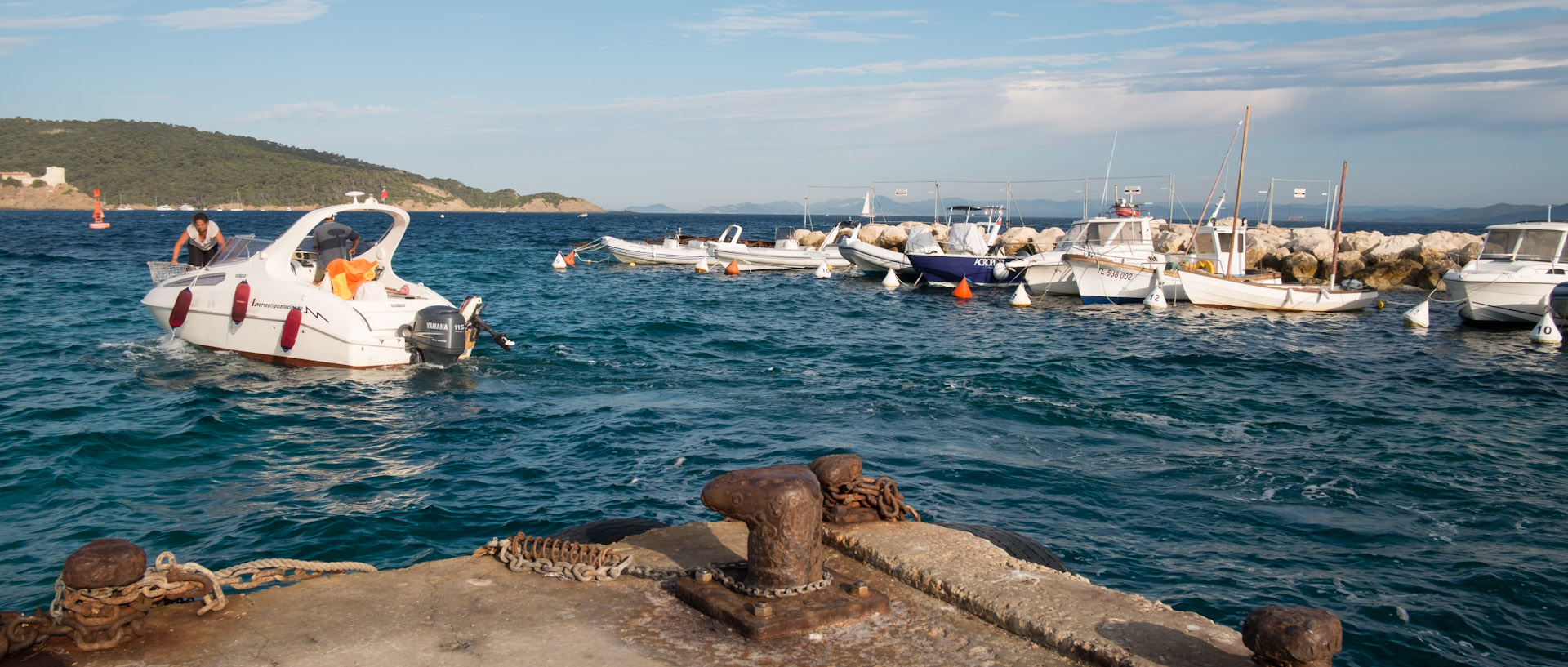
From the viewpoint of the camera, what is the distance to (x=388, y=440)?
10188mm

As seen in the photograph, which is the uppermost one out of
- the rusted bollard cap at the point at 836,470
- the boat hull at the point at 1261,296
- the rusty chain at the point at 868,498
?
the rusted bollard cap at the point at 836,470

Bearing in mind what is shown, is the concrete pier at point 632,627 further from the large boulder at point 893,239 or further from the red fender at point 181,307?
the large boulder at point 893,239

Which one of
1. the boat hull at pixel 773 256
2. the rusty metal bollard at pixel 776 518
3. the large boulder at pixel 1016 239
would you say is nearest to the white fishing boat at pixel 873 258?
the boat hull at pixel 773 256

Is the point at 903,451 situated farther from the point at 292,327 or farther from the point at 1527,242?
the point at 1527,242

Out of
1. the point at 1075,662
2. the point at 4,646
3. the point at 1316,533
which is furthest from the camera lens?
the point at 1316,533

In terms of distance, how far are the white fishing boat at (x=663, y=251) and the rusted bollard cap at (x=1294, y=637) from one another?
3536cm

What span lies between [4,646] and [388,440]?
6.77m

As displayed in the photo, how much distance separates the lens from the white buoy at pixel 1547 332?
66.0ft

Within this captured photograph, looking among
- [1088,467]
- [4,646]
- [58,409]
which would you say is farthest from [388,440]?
[1088,467]

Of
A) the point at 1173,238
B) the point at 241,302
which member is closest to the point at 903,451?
the point at 241,302

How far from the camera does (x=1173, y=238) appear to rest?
127 ft

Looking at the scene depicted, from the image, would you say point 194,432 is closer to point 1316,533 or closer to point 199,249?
point 199,249

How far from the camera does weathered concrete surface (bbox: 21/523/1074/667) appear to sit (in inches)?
151

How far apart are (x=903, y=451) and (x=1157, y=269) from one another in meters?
18.7
